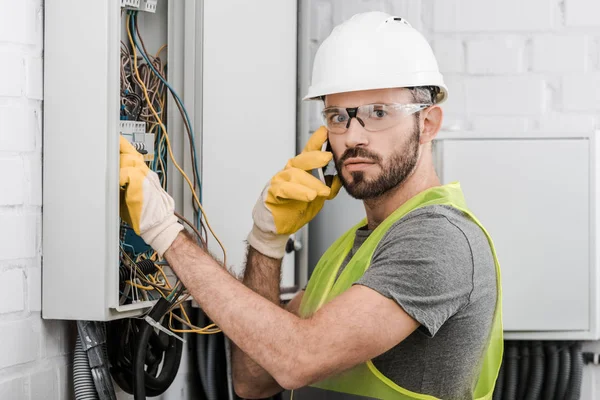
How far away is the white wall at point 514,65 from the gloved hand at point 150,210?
1007 millimetres

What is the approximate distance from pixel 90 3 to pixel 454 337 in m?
0.87

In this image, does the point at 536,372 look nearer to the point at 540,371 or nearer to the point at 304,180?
the point at 540,371

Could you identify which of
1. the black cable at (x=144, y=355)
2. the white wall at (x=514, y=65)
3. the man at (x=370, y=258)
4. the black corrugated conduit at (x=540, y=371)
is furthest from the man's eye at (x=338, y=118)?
the black corrugated conduit at (x=540, y=371)

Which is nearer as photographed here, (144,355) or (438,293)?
(438,293)

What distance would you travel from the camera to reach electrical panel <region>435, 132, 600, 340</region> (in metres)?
2.17

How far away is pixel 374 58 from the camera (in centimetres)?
150

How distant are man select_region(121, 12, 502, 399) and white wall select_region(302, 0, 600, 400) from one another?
29.9 inches

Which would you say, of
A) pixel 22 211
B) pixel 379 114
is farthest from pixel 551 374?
pixel 22 211

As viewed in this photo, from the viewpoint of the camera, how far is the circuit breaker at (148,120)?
1473 millimetres

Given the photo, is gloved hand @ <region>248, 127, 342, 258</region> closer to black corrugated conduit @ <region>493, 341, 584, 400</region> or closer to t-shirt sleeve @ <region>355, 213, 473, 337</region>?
t-shirt sleeve @ <region>355, 213, 473, 337</region>

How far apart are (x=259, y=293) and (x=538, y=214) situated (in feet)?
2.93

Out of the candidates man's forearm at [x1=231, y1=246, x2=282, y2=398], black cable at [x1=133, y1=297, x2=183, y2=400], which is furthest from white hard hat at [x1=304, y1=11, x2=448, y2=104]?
black cable at [x1=133, y1=297, x2=183, y2=400]

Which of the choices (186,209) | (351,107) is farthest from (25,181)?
(351,107)

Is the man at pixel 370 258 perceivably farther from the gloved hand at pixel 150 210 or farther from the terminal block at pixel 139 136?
the terminal block at pixel 139 136
